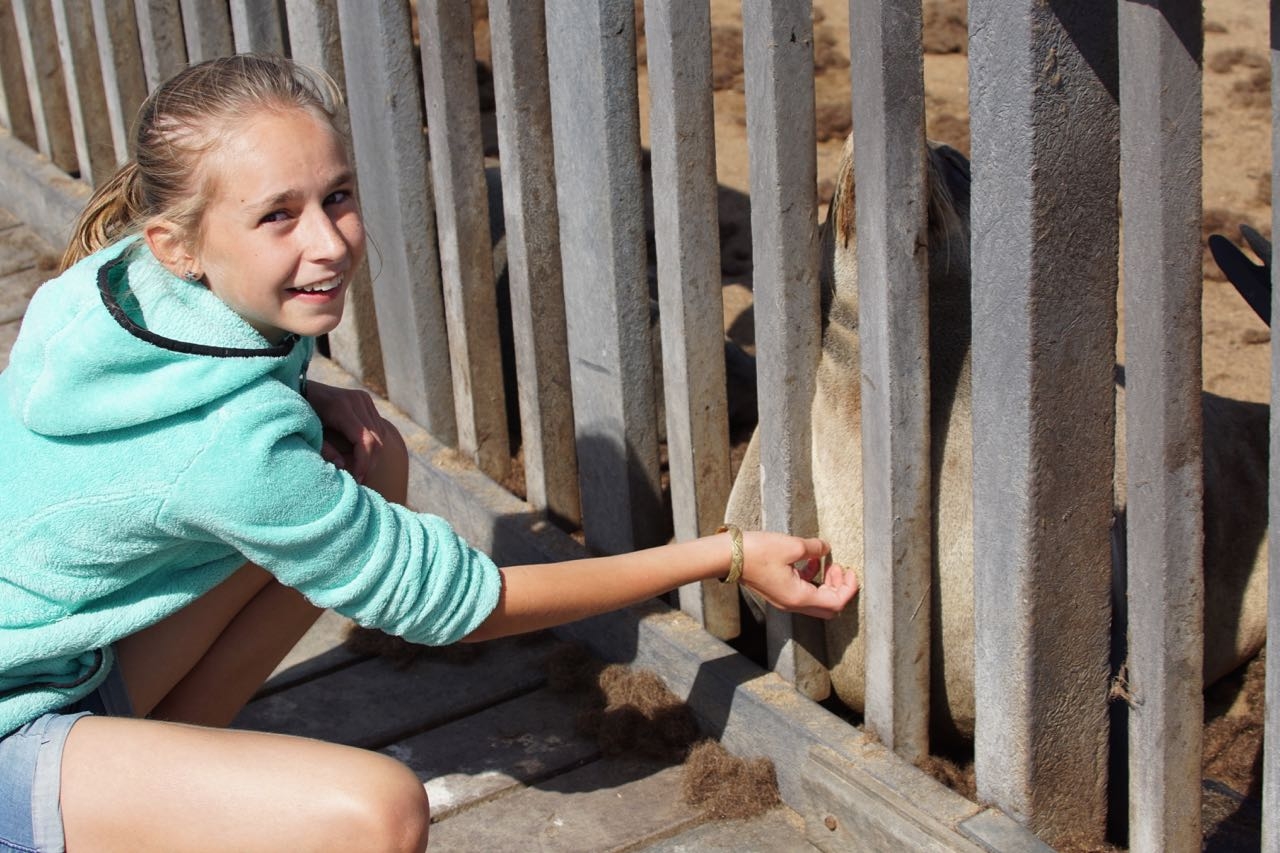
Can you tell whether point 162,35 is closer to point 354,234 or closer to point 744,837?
point 354,234

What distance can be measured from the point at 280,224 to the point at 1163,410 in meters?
1.15

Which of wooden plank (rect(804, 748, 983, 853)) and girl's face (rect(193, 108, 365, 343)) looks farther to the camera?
wooden plank (rect(804, 748, 983, 853))

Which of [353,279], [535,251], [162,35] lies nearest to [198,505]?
[535,251]

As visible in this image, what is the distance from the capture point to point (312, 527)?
6.78 ft

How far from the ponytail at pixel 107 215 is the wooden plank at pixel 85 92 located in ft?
8.66

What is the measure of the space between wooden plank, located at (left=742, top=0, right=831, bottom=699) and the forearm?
26 centimetres

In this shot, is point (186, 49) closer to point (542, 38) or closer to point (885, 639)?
point (542, 38)

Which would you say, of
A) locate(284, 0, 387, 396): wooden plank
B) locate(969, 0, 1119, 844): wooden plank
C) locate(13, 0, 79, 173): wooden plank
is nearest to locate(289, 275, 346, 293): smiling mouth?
locate(969, 0, 1119, 844): wooden plank

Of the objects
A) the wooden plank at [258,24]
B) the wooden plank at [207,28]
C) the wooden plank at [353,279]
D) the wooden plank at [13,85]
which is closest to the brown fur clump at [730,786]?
the wooden plank at [353,279]

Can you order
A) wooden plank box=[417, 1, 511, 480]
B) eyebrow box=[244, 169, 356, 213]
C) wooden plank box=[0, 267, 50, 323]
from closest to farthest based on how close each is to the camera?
eyebrow box=[244, 169, 356, 213], wooden plank box=[417, 1, 511, 480], wooden plank box=[0, 267, 50, 323]

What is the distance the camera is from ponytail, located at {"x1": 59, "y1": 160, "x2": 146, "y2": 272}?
2408 millimetres

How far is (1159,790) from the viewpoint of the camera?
2154 mm

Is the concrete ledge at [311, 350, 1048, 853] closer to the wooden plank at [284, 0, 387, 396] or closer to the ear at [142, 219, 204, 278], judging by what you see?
the wooden plank at [284, 0, 387, 396]

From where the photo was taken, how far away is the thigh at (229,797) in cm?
202
